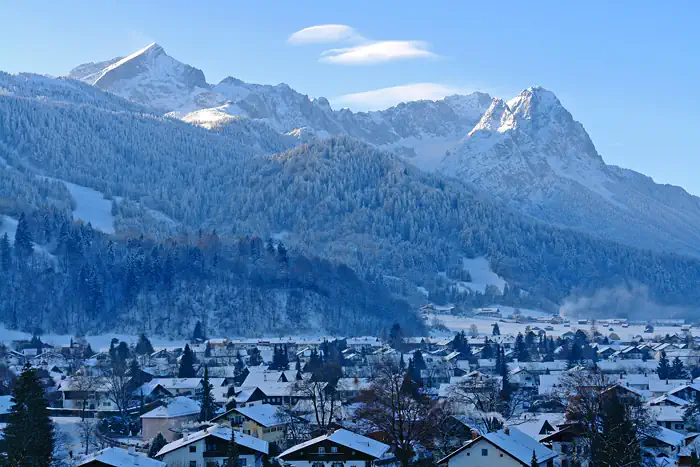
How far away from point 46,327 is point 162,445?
10257 cm

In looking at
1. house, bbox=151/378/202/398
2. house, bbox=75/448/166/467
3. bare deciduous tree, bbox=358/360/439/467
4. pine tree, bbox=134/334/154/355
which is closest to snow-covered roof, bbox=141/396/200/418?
bare deciduous tree, bbox=358/360/439/467

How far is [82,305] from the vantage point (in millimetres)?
188625

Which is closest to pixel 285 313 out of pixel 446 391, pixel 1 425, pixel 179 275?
pixel 179 275

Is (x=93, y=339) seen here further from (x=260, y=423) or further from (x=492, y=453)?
(x=492, y=453)

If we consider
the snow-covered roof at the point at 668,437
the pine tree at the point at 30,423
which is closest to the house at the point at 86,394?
the pine tree at the point at 30,423

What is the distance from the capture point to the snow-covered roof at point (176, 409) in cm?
9456

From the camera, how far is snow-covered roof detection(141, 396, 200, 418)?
310 ft

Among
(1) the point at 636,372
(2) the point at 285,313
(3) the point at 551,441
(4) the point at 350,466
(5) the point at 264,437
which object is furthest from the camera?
(2) the point at 285,313

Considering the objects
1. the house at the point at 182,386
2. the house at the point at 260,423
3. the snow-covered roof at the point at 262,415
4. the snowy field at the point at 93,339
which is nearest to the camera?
the house at the point at 260,423

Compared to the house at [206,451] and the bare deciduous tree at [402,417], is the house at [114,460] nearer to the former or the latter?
the house at [206,451]

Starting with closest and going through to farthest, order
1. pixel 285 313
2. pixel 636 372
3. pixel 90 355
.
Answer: pixel 636 372
pixel 90 355
pixel 285 313

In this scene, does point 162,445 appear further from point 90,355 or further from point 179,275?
point 179,275

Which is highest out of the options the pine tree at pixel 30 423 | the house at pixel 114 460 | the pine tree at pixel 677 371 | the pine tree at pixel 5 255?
the pine tree at pixel 5 255

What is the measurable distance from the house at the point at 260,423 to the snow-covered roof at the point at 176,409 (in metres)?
7.38
